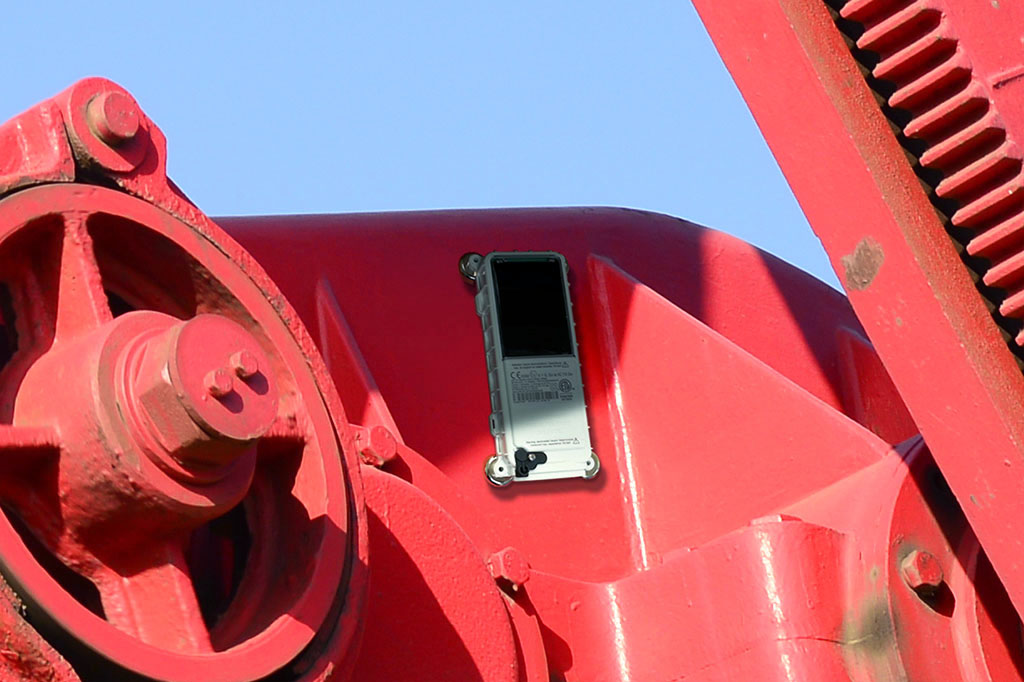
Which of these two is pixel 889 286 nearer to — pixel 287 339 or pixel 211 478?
pixel 287 339

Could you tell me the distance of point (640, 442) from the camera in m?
3.41

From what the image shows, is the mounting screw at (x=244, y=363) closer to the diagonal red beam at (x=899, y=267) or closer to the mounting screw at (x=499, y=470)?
the diagonal red beam at (x=899, y=267)

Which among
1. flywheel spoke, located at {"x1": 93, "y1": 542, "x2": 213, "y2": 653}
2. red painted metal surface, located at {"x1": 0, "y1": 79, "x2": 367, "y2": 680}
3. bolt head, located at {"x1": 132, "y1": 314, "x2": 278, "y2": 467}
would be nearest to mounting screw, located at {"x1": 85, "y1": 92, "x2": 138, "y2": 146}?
red painted metal surface, located at {"x1": 0, "y1": 79, "x2": 367, "y2": 680}

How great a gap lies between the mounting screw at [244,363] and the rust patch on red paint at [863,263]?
107 centimetres

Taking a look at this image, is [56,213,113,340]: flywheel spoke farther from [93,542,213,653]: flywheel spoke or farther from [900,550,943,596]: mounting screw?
[900,550,943,596]: mounting screw

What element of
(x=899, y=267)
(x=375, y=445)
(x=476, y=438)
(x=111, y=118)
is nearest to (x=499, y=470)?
(x=476, y=438)

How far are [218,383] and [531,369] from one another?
1.63 m

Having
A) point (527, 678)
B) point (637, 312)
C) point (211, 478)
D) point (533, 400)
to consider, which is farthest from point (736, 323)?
point (211, 478)

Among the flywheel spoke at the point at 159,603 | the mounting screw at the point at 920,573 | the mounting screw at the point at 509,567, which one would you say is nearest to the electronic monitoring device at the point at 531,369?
the mounting screw at the point at 509,567

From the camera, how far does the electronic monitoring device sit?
3.31 m

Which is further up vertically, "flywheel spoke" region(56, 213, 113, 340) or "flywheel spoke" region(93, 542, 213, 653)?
"flywheel spoke" region(56, 213, 113, 340)

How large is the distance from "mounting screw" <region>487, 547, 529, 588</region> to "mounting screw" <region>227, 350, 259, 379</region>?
3.04ft

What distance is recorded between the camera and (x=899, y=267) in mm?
2436

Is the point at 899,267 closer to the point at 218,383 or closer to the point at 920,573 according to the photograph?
the point at 920,573
